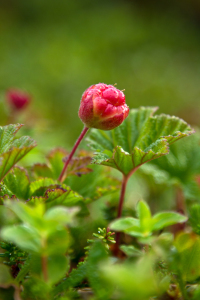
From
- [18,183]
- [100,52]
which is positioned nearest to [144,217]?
[18,183]

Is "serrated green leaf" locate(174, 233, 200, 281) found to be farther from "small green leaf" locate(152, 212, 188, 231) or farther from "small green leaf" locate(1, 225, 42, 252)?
"small green leaf" locate(1, 225, 42, 252)

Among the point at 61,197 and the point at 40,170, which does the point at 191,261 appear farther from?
the point at 40,170

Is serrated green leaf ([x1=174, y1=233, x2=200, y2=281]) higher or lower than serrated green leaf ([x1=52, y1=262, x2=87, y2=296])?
above

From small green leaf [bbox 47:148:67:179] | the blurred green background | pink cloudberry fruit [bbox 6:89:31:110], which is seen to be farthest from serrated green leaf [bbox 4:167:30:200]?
the blurred green background

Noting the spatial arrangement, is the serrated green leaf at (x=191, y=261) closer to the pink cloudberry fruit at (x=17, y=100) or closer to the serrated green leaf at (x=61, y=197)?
the serrated green leaf at (x=61, y=197)

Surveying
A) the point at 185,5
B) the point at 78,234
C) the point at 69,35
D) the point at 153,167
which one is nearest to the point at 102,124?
the point at 78,234

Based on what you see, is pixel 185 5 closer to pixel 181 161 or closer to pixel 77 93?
pixel 77 93
